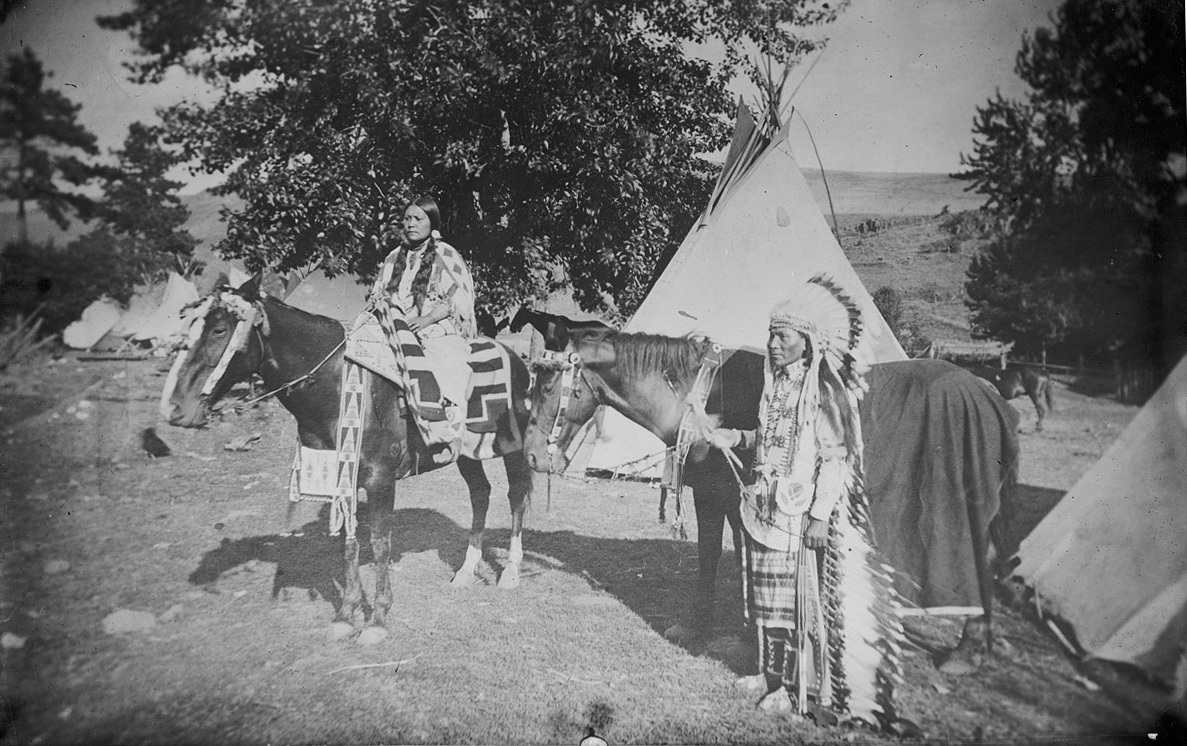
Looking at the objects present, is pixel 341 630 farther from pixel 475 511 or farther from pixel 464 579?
pixel 475 511

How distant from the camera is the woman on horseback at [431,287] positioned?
3426mm

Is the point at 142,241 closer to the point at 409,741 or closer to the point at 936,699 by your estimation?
the point at 409,741

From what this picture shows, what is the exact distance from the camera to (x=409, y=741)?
114 inches

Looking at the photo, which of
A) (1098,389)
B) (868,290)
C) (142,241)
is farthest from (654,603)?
(142,241)

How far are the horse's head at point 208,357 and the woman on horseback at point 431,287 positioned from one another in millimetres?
692

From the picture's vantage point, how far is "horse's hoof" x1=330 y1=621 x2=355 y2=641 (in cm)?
314

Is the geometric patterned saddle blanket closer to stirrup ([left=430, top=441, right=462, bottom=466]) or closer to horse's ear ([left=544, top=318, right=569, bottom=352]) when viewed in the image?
stirrup ([left=430, top=441, right=462, bottom=466])

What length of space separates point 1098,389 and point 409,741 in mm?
3722

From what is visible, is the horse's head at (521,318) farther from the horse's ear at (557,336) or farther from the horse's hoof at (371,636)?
the horse's hoof at (371,636)

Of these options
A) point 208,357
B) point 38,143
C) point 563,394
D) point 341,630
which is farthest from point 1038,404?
point 38,143

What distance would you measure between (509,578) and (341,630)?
887 mm

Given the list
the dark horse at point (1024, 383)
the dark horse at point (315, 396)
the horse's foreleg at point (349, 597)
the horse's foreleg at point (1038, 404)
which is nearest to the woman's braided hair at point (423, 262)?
the dark horse at point (315, 396)

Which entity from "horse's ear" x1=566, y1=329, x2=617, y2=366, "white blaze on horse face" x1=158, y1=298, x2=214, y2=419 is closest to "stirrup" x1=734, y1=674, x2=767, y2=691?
"horse's ear" x1=566, y1=329, x2=617, y2=366

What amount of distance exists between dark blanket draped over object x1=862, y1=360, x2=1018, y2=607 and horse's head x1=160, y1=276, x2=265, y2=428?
2933mm
